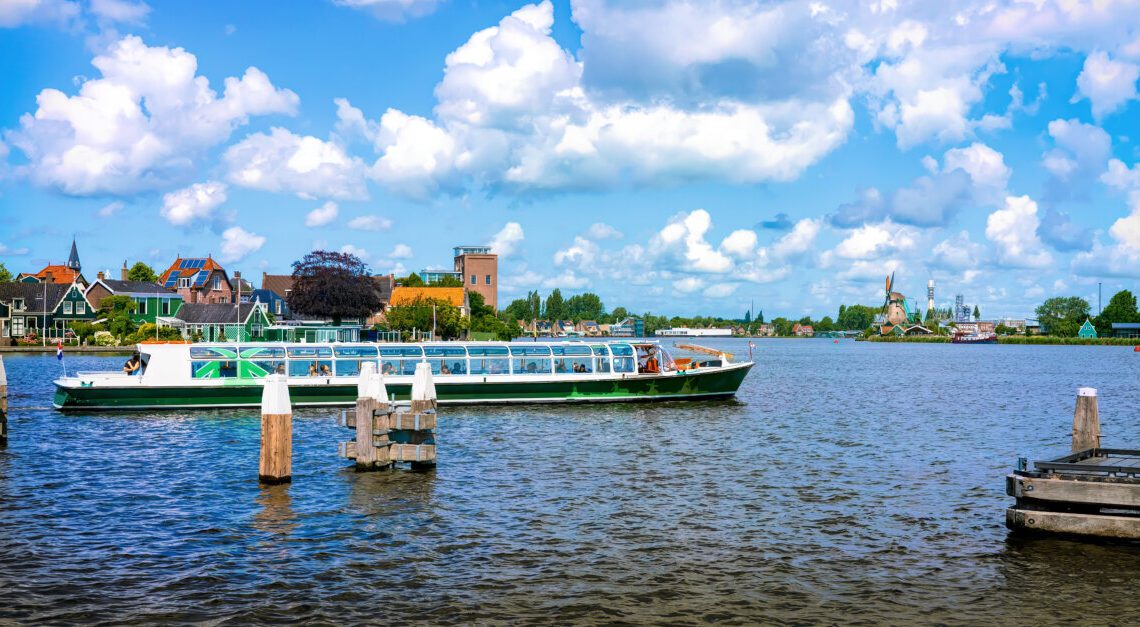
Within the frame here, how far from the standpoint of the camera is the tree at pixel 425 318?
13675cm

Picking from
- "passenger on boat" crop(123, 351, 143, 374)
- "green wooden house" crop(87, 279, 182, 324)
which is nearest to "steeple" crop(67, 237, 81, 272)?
"green wooden house" crop(87, 279, 182, 324)

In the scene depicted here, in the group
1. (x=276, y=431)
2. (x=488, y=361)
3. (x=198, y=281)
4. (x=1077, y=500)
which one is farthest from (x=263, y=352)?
(x=198, y=281)

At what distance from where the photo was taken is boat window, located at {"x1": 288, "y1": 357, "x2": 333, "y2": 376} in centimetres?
4794

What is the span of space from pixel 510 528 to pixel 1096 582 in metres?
11.0

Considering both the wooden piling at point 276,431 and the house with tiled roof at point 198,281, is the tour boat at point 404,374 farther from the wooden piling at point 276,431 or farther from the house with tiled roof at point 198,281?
the house with tiled roof at point 198,281

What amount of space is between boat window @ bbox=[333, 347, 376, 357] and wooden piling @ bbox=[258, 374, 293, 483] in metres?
23.2

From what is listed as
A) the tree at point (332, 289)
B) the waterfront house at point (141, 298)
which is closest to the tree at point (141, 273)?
the waterfront house at point (141, 298)

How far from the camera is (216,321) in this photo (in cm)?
13275

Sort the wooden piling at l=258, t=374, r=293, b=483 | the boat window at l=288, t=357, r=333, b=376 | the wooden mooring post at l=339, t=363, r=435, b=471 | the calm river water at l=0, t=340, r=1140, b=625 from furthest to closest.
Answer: the boat window at l=288, t=357, r=333, b=376
the wooden mooring post at l=339, t=363, r=435, b=471
the wooden piling at l=258, t=374, r=293, b=483
the calm river water at l=0, t=340, r=1140, b=625

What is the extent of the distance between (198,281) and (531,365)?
116 meters

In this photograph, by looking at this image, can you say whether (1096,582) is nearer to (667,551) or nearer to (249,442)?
(667,551)

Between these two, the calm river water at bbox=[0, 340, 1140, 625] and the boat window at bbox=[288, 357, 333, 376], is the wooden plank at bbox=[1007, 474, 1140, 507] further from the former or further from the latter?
the boat window at bbox=[288, 357, 333, 376]

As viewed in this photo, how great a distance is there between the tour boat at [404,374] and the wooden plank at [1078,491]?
31.6 m

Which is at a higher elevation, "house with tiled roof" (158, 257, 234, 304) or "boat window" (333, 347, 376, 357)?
"house with tiled roof" (158, 257, 234, 304)
